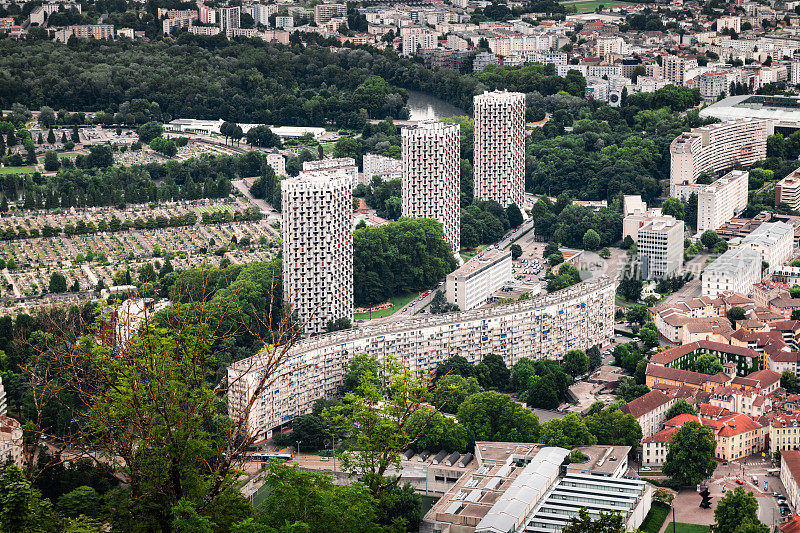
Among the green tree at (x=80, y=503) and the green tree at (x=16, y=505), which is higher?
the green tree at (x=16, y=505)

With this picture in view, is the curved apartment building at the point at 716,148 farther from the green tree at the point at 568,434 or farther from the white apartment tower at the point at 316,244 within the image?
the green tree at the point at 568,434

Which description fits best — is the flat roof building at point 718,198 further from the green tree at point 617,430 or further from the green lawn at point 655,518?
the green lawn at point 655,518

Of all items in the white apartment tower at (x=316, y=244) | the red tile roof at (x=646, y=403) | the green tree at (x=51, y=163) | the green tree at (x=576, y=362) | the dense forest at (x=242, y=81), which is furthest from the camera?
the dense forest at (x=242, y=81)

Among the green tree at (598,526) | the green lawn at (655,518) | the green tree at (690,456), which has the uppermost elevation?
the green tree at (598,526)

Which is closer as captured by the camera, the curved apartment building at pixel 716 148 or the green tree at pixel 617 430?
the green tree at pixel 617 430

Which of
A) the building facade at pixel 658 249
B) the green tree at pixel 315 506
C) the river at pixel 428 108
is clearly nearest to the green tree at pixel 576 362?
the building facade at pixel 658 249

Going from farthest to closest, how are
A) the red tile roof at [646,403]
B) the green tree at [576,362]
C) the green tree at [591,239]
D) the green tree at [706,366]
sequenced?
the green tree at [591,239] → the green tree at [576,362] → the green tree at [706,366] → the red tile roof at [646,403]

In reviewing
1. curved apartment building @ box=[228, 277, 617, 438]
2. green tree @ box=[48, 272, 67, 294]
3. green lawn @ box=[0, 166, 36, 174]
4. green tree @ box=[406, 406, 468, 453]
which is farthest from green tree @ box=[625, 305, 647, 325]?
green lawn @ box=[0, 166, 36, 174]

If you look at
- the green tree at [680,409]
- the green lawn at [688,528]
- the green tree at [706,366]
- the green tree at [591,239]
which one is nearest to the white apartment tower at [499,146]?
the green tree at [591,239]
